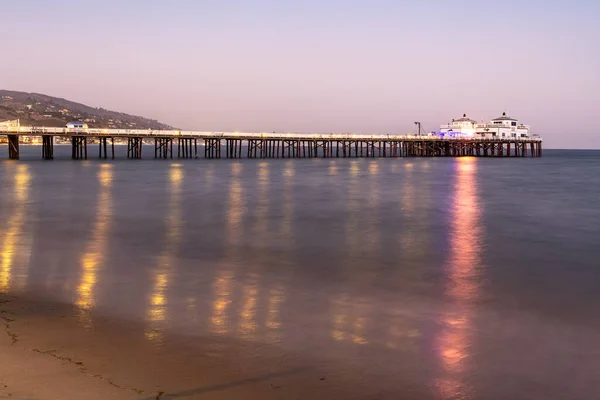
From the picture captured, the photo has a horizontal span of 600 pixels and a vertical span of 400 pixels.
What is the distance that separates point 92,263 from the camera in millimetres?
15312

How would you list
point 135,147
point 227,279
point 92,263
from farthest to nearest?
1. point 135,147
2. point 92,263
3. point 227,279

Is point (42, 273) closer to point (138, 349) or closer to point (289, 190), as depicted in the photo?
point (138, 349)

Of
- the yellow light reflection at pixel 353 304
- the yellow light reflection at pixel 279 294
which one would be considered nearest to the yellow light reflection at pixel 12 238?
the yellow light reflection at pixel 279 294

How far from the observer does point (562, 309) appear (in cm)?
1173

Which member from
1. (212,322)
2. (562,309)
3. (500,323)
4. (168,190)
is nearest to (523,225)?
(562,309)

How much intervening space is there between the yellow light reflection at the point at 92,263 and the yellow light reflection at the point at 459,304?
5.44 metres

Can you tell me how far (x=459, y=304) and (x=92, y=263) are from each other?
28.7ft

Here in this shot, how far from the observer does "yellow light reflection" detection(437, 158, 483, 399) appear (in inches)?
314

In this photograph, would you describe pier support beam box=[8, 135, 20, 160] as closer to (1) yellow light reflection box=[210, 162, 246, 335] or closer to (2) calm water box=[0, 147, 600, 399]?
(2) calm water box=[0, 147, 600, 399]

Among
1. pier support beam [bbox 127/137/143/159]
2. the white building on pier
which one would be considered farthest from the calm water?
the white building on pier

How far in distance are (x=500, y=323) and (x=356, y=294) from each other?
9.67 feet

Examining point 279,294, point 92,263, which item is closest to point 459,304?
point 279,294

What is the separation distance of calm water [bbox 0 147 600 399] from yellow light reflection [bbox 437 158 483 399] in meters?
0.04

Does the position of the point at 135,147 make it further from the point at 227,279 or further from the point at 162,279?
the point at 227,279
